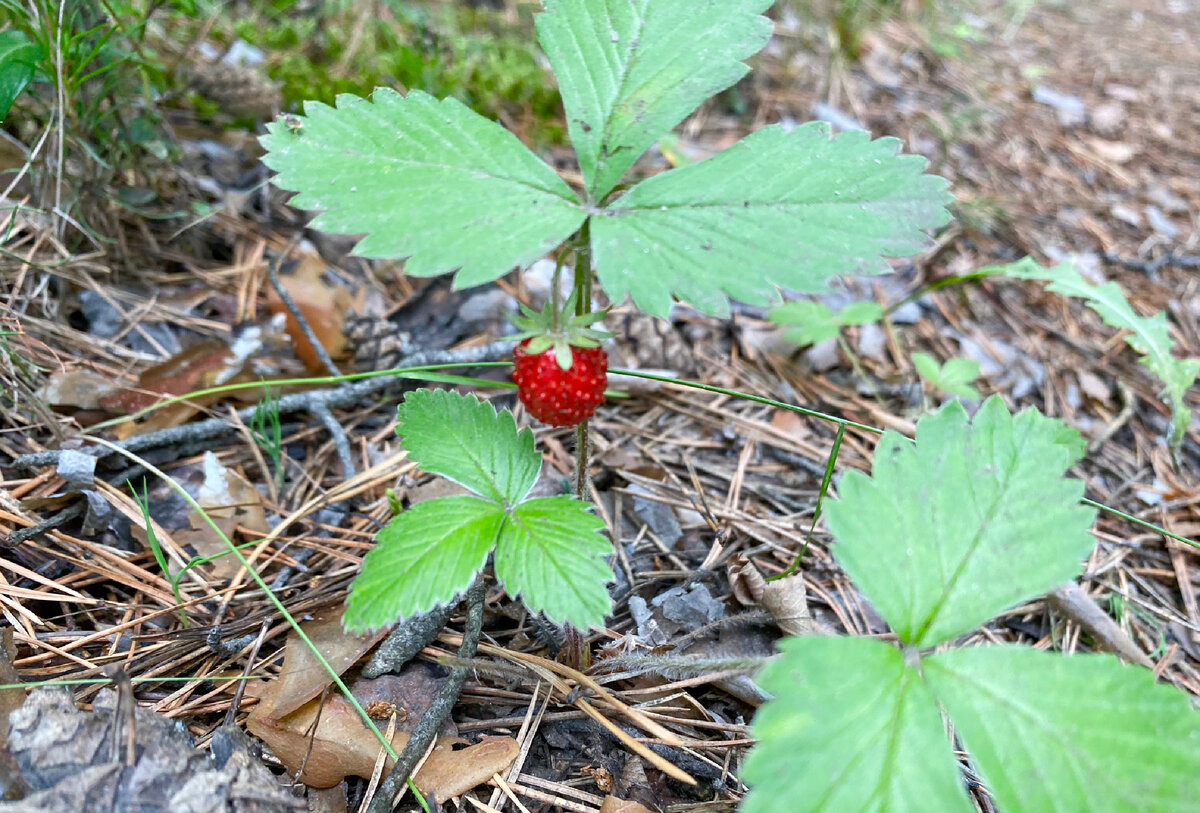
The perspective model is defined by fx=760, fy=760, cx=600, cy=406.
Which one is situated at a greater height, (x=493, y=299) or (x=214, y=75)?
(x=214, y=75)

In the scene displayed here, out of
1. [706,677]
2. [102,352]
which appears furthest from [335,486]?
[706,677]

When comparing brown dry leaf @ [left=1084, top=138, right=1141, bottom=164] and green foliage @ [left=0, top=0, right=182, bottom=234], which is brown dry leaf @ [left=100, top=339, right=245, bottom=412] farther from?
brown dry leaf @ [left=1084, top=138, right=1141, bottom=164]

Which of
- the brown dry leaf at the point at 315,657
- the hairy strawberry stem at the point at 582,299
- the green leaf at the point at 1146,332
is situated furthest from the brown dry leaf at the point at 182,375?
the green leaf at the point at 1146,332

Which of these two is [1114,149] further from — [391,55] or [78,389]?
[78,389]

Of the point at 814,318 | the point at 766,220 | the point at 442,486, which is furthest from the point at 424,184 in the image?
the point at 814,318

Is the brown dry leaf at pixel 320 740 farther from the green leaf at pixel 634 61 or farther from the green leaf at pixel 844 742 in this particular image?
the green leaf at pixel 634 61

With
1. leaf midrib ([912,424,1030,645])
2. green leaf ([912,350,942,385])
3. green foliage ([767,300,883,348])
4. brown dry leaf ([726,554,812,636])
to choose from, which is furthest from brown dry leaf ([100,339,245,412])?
green leaf ([912,350,942,385])

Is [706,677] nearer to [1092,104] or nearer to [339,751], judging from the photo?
[339,751]
